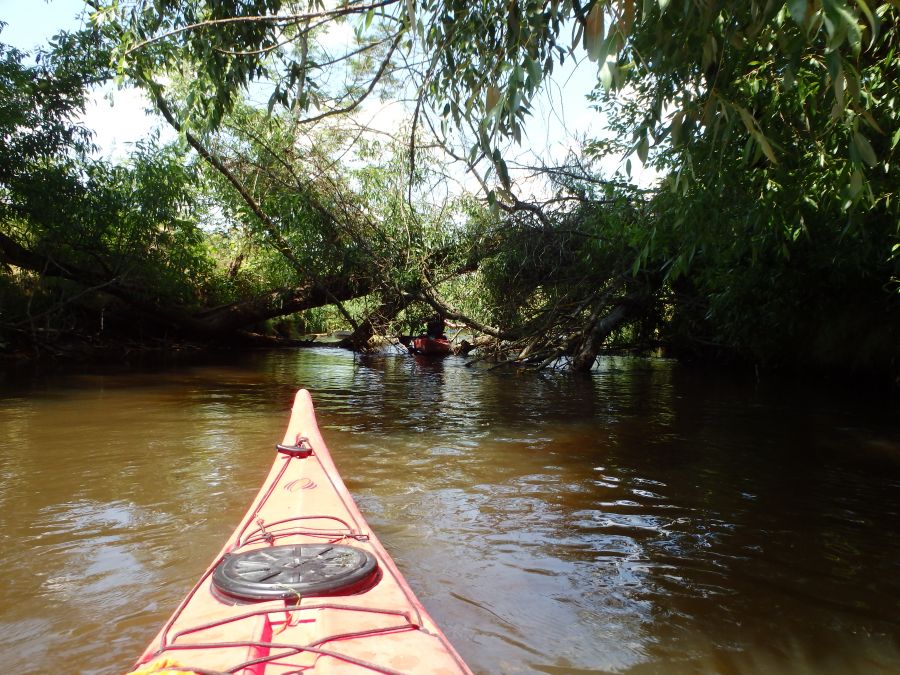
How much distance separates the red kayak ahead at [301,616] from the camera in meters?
1.72

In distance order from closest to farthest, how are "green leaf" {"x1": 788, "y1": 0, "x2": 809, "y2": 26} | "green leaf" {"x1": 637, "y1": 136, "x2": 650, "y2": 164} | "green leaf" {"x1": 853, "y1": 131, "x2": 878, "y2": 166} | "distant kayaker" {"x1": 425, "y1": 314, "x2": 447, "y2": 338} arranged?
"green leaf" {"x1": 788, "y1": 0, "x2": 809, "y2": 26} → "green leaf" {"x1": 853, "y1": 131, "x2": 878, "y2": 166} → "green leaf" {"x1": 637, "y1": 136, "x2": 650, "y2": 164} → "distant kayaker" {"x1": 425, "y1": 314, "x2": 447, "y2": 338}

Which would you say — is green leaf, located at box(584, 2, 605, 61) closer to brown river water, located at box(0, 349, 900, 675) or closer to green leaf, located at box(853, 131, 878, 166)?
green leaf, located at box(853, 131, 878, 166)

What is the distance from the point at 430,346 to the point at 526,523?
13.7m

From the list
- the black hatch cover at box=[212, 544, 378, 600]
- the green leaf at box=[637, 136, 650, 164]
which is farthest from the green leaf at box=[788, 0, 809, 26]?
the black hatch cover at box=[212, 544, 378, 600]

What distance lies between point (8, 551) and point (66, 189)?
9.73 meters

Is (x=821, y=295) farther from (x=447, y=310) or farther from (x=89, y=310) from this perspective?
(x=89, y=310)

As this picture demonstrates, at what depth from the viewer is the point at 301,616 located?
1940 millimetres

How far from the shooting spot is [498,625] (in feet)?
8.82

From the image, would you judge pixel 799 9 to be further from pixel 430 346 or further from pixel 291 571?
Result: pixel 430 346

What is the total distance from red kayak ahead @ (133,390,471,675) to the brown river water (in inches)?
21.8

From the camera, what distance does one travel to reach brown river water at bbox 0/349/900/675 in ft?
8.50

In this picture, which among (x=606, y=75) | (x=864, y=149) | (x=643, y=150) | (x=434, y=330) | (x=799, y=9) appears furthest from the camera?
(x=434, y=330)

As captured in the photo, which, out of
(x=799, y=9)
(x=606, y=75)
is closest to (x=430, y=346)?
(x=606, y=75)

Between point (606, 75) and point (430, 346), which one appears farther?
point (430, 346)
